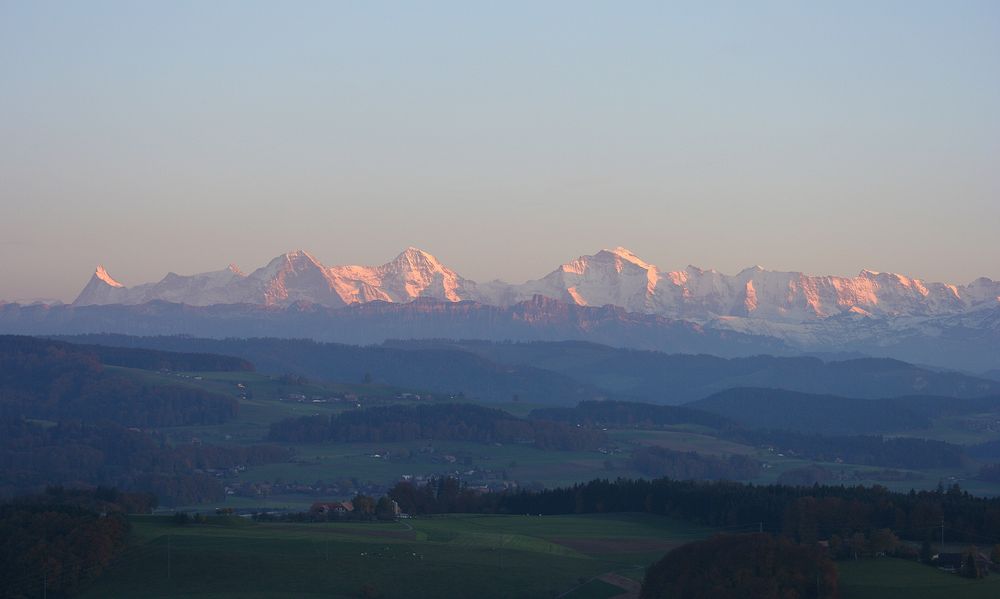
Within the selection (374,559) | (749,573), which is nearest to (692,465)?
(374,559)

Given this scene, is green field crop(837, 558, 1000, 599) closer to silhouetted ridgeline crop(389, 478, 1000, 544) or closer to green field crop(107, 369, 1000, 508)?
silhouetted ridgeline crop(389, 478, 1000, 544)

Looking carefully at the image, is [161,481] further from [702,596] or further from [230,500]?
[702,596]

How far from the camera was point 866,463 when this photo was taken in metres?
197

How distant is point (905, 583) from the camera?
71.4 metres

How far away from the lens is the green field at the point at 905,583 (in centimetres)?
6881

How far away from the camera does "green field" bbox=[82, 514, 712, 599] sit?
78438 millimetres

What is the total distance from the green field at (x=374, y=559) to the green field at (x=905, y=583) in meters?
12.0

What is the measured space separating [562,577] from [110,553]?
80.3 feet

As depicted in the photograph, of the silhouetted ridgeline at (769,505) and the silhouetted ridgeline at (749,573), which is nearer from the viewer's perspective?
the silhouetted ridgeline at (749,573)

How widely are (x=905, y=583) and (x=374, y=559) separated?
28393 mm

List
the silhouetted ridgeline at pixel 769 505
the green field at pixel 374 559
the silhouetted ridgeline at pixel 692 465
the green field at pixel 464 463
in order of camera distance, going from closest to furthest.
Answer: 1. the green field at pixel 374 559
2. the silhouetted ridgeline at pixel 769 505
3. the green field at pixel 464 463
4. the silhouetted ridgeline at pixel 692 465

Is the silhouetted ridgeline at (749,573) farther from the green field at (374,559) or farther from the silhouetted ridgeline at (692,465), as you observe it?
the silhouetted ridgeline at (692,465)

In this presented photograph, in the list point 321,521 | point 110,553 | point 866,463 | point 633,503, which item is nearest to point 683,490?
point 633,503

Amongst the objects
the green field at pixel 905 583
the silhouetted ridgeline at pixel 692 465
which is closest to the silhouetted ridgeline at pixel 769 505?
the green field at pixel 905 583
